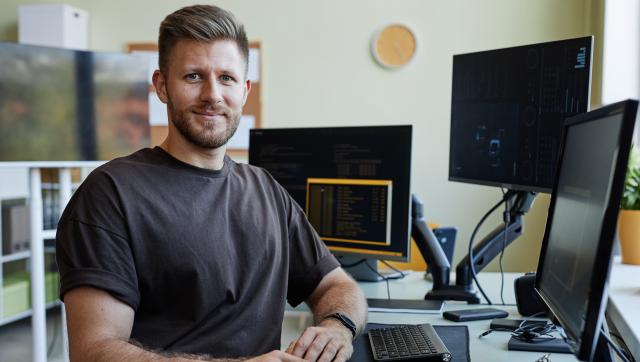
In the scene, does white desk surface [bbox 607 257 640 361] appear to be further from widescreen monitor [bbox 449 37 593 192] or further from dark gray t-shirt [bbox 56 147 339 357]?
dark gray t-shirt [bbox 56 147 339 357]

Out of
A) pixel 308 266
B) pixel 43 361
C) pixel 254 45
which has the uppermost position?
pixel 254 45

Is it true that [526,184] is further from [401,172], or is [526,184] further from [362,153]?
[362,153]

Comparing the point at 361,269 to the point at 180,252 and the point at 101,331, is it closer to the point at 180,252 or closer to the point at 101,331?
the point at 180,252

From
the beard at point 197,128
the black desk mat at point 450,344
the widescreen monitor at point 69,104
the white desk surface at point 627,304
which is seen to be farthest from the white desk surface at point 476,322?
the widescreen monitor at point 69,104

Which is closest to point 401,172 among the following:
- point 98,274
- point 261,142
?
point 261,142

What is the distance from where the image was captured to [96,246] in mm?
1340

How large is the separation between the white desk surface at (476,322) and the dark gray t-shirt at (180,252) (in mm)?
401

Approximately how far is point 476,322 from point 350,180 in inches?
23.8

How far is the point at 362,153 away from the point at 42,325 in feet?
5.35

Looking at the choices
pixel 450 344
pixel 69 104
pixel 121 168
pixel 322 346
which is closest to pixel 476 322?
pixel 450 344

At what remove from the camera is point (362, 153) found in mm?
2137

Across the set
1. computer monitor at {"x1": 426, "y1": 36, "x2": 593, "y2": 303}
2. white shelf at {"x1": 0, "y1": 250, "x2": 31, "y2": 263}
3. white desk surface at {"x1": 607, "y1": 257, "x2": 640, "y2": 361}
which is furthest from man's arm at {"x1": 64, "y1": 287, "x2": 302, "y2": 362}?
white shelf at {"x1": 0, "y1": 250, "x2": 31, "y2": 263}

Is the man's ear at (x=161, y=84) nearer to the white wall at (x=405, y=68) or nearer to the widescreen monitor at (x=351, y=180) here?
the widescreen monitor at (x=351, y=180)

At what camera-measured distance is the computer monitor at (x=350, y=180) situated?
2055 millimetres
